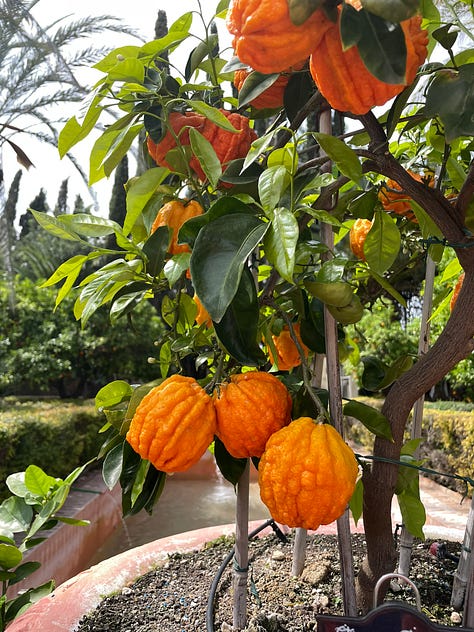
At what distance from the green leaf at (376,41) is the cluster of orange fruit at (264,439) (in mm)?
309

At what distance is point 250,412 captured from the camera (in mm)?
530

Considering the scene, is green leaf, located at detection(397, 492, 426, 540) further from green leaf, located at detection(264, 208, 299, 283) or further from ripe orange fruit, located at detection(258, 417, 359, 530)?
green leaf, located at detection(264, 208, 299, 283)

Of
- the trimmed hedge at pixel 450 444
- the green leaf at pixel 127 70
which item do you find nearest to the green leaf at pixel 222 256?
the green leaf at pixel 127 70

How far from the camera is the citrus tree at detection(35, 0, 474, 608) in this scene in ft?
1.42

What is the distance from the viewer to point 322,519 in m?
0.50

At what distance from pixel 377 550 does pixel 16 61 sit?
233 inches

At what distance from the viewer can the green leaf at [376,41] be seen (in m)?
0.38

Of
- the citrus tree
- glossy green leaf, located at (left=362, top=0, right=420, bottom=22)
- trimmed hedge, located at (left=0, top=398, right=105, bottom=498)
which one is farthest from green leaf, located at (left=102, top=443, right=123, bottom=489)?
trimmed hedge, located at (left=0, top=398, right=105, bottom=498)

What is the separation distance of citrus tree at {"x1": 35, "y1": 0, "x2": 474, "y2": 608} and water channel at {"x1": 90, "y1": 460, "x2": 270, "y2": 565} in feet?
7.35

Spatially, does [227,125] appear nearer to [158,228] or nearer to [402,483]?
[158,228]

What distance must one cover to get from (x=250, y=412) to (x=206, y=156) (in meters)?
0.27

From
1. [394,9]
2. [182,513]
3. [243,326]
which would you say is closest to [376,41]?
[394,9]

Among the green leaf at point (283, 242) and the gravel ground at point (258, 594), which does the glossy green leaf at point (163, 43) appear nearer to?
the green leaf at point (283, 242)

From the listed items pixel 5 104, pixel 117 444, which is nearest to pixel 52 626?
pixel 117 444
